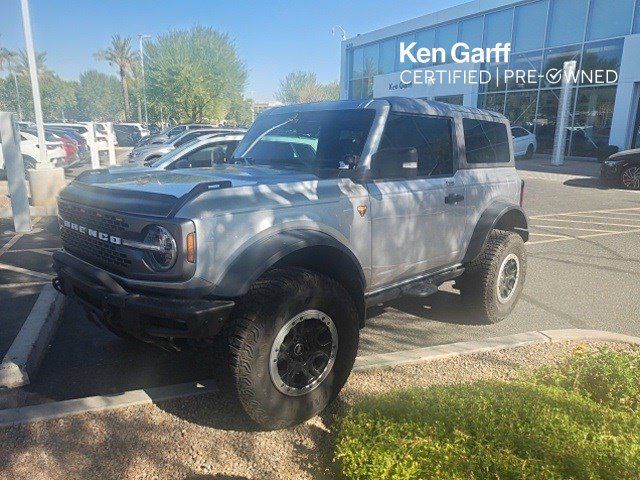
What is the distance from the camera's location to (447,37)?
101 ft

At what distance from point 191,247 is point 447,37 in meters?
32.0

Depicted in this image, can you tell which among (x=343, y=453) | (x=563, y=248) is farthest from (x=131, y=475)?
(x=563, y=248)

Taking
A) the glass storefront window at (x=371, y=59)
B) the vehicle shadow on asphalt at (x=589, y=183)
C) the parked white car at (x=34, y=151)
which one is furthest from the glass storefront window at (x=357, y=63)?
the parked white car at (x=34, y=151)

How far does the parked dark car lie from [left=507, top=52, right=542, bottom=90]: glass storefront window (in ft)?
36.4

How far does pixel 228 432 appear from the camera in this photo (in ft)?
9.62

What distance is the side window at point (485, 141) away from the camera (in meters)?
4.55

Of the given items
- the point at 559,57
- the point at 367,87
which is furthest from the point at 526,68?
the point at 367,87

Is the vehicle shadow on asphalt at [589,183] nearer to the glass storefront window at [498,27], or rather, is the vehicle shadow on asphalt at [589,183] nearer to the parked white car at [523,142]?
the parked white car at [523,142]

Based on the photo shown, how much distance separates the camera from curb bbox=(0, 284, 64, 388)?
338 cm

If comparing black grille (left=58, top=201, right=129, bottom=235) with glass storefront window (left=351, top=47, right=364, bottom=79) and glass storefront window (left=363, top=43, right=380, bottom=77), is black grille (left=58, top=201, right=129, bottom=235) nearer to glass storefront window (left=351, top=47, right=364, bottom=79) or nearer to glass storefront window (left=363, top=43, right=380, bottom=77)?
glass storefront window (left=363, top=43, right=380, bottom=77)

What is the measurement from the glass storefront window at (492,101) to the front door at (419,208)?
24660mm

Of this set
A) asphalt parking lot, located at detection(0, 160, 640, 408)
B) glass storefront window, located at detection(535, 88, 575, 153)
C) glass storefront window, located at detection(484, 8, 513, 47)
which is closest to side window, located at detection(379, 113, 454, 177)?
asphalt parking lot, located at detection(0, 160, 640, 408)

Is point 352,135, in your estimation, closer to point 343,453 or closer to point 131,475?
point 343,453

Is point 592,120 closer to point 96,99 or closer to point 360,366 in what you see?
point 360,366
